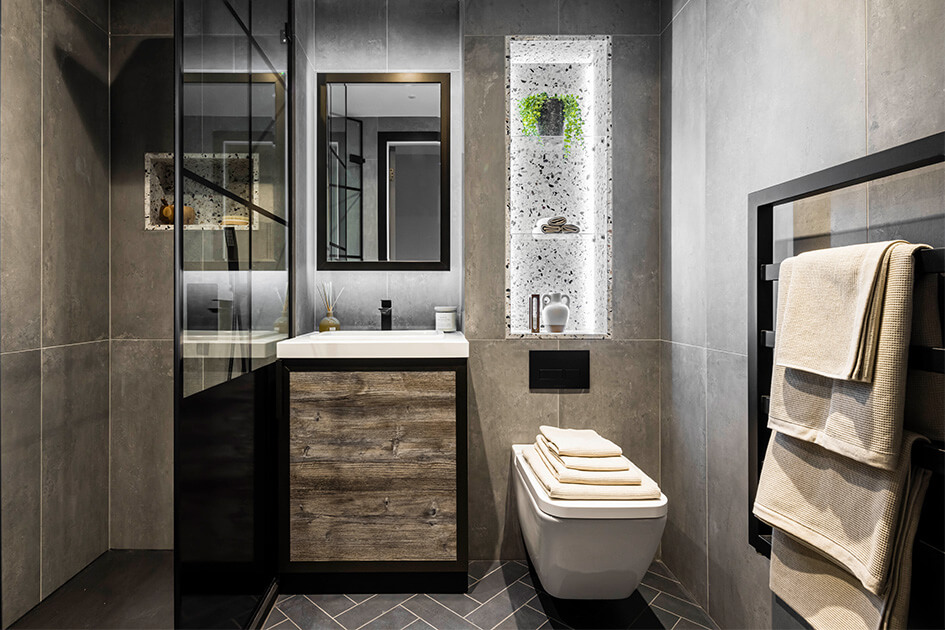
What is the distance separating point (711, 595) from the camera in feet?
5.99

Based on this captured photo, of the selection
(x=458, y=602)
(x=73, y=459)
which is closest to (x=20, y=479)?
(x=73, y=459)

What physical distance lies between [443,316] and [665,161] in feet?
3.90

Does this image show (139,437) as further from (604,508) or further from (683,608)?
(683,608)

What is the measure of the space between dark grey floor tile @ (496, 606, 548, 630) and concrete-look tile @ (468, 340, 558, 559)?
1.35ft

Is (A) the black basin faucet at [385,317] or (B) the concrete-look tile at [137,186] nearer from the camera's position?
(B) the concrete-look tile at [137,186]

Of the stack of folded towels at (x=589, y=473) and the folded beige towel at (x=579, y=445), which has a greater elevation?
the folded beige towel at (x=579, y=445)

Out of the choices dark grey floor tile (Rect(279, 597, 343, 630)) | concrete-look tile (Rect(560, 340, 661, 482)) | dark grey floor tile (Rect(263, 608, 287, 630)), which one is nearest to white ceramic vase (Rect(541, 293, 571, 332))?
concrete-look tile (Rect(560, 340, 661, 482))

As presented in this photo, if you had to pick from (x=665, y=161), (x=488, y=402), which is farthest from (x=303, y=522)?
(x=665, y=161)

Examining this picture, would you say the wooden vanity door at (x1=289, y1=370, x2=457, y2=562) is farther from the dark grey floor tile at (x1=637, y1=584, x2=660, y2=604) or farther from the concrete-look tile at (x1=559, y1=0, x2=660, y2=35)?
the concrete-look tile at (x1=559, y1=0, x2=660, y2=35)

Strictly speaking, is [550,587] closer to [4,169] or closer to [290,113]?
[290,113]

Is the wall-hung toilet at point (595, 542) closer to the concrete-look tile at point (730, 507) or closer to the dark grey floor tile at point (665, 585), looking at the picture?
the concrete-look tile at point (730, 507)

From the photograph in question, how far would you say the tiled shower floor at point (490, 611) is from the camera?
1.81m

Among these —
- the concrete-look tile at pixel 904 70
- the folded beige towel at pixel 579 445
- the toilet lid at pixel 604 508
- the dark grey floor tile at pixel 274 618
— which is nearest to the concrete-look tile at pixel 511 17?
the concrete-look tile at pixel 904 70

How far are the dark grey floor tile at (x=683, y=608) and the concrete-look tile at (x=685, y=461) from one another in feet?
0.12
